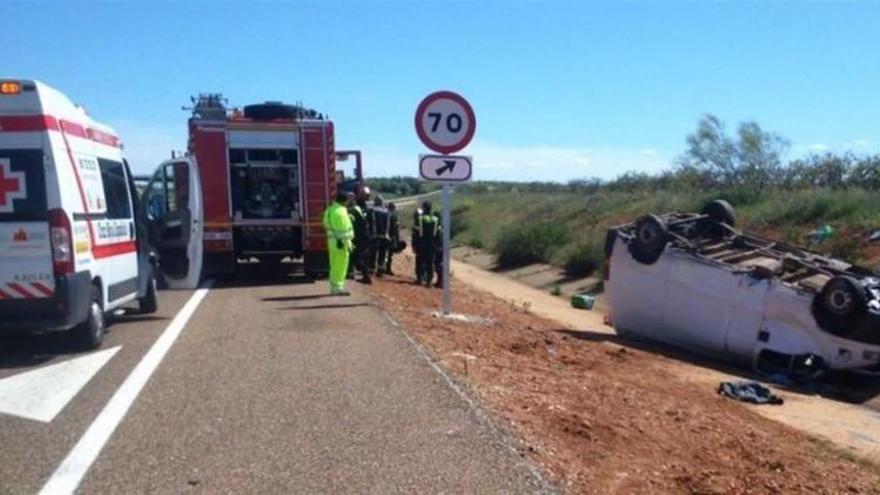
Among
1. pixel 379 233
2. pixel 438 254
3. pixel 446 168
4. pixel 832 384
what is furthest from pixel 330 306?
pixel 438 254

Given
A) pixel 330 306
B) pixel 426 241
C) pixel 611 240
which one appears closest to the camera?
pixel 330 306

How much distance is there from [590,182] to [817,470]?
203 ft

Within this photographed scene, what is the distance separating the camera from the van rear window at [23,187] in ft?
28.1

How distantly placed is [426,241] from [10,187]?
38.2 ft

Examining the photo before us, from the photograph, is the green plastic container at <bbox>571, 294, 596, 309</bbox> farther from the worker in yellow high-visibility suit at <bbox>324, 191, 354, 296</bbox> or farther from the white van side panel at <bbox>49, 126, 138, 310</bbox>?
the white van side panel at <bbox>49, 126, 138, 310</bbox>

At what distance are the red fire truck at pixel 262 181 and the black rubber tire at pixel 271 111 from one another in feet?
0.06

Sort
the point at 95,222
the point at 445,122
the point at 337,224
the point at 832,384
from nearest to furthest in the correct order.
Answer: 1. the point at 95,222
2. the point at 445,122
3. the point at 832,384
4. the point at 337,224

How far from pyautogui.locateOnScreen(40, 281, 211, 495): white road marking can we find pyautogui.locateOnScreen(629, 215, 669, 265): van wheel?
22.4ft

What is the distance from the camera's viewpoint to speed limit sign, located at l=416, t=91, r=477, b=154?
36.1ft

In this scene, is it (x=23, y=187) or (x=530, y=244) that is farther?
(x=530, y=244)

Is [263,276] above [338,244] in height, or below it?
below

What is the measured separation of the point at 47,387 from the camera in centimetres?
753

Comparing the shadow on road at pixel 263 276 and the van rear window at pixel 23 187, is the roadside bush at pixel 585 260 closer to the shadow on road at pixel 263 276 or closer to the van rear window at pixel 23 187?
the shadow on road at pixel 263 276

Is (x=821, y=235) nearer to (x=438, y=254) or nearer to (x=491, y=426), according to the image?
(x=438, y=254)
